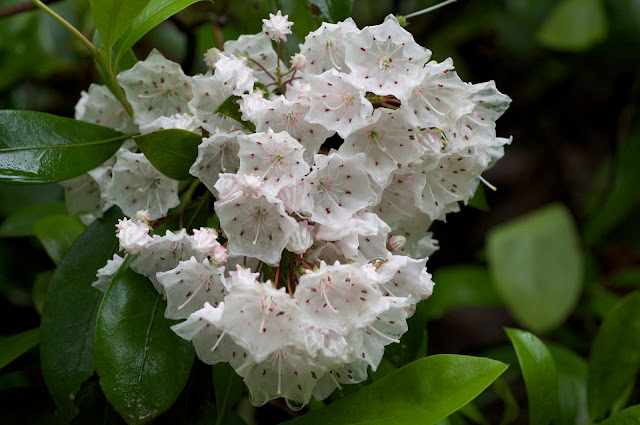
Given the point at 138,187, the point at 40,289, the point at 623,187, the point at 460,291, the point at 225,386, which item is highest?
the point at 138,187

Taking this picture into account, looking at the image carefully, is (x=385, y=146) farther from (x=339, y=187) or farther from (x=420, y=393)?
(x=420, y=393)

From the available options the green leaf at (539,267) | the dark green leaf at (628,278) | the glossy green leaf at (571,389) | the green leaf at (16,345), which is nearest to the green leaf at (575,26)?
the green leaf at (539,267)

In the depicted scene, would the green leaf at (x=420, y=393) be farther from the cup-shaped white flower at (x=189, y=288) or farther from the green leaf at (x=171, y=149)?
the green leaf at (x=171, y=149)

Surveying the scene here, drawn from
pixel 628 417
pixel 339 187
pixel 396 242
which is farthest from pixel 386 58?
pixel 628 417

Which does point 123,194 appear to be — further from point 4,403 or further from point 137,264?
point 4,403

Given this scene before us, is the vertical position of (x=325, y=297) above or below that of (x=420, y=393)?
above

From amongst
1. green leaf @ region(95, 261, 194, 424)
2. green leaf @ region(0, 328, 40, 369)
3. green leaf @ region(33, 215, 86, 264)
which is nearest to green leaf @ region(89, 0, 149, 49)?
green leaf @ region(95, 261, 194, 424)
